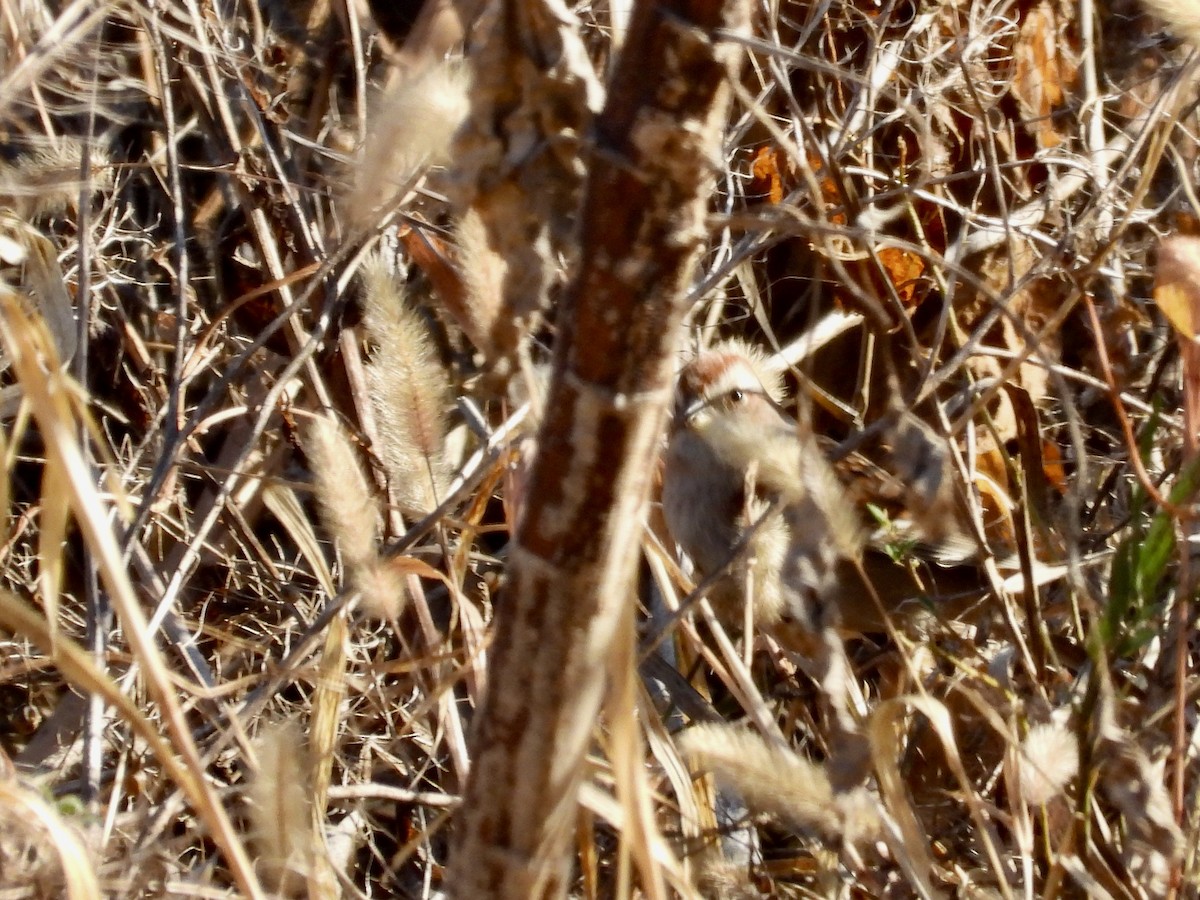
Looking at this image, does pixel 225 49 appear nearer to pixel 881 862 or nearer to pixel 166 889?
pixel 166 889

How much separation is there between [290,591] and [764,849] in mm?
834

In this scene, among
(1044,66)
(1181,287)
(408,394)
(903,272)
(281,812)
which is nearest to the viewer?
(281,812)

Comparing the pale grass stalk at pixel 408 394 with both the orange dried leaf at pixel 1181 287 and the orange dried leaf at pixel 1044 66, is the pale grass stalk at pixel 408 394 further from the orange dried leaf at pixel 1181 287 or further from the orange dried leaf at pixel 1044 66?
the orange dried leaf at pixel 1044 66

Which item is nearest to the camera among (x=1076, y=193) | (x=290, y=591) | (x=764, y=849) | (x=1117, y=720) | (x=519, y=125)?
(x=519, y=125)

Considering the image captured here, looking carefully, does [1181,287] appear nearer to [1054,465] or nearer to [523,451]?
[523,451]

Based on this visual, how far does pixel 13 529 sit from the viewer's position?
6.39 feet

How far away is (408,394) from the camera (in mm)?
1083

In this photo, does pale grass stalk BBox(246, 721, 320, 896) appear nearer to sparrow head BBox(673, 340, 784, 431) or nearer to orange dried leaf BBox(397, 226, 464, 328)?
orange dried leaf BBox(397, 226, 464, 328)

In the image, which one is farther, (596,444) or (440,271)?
(440,271)

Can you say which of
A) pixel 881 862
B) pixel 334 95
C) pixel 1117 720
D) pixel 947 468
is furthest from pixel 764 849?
pixel 334 95

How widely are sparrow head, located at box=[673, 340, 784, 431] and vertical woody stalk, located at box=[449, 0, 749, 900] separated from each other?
1072 mm

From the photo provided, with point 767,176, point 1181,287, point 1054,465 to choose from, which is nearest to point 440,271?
point 1181,287

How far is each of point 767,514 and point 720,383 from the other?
1008 millimetres

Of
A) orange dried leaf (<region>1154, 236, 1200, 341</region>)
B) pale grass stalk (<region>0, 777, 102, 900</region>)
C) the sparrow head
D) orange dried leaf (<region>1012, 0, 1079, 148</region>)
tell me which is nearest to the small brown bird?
the sparrow head
